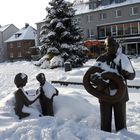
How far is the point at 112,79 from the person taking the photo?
237 inches

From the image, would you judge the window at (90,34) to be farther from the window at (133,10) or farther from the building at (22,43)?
the building at (22,43)

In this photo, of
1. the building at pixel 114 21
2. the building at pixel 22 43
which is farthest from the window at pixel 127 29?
the building at pixel 22 43

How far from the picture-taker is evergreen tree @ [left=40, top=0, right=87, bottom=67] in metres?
27.4

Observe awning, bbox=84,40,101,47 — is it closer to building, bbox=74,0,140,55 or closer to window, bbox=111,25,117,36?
building, bbox=74,0,140,55

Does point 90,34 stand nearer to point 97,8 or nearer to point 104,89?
point 97,8

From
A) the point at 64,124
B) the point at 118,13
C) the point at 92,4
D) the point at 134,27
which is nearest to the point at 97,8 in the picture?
the point at 92,4

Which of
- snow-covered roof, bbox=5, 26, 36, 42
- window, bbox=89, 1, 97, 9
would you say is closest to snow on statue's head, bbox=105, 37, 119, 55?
window, bbox=89, 1, 97, 9

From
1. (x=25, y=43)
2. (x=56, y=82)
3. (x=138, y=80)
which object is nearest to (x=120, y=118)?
(x=138, y=80)

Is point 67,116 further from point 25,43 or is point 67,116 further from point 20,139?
point 25,43

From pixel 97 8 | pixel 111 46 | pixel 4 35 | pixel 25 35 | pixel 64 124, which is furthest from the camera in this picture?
pixel 4 35

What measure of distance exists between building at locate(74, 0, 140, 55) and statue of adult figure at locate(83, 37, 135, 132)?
39090mm

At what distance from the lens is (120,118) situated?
623 centimetres

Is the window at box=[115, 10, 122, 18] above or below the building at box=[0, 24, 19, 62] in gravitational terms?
above

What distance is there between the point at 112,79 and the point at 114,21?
1818 inches
